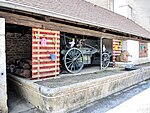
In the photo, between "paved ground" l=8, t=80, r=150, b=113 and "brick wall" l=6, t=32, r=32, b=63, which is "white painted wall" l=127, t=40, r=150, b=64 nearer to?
"paved ground" l=8, t=80, r=150, b=113

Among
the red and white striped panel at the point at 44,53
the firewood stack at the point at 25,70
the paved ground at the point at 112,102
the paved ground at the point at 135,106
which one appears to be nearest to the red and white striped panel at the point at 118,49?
the paved ground at the point at 112,102

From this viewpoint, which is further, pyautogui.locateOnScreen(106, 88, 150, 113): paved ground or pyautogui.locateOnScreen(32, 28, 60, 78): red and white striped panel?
pyautogui.locateOnScreen(32, 28, 60, 78): red and white striped panel

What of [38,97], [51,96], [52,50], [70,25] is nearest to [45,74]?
[52,50]

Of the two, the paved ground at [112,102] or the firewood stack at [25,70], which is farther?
the firewood stack at [25,70]

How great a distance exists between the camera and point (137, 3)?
15703 millimetres

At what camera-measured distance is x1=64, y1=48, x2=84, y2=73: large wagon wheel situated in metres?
6.29

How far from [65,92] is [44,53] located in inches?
66.0

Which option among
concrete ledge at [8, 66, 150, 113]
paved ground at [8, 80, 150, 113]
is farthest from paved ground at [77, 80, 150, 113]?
concrete ledge at [8, 66, 150, 113]

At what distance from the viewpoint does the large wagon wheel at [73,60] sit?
629 centimetres

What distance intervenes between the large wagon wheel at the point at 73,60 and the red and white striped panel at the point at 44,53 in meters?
0.82

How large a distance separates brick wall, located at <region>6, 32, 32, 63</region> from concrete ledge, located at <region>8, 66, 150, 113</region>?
2250 mm

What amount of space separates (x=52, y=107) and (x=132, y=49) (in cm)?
820

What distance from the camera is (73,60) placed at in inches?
250

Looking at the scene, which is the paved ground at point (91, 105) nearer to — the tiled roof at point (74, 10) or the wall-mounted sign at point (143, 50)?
the tiled roof at point (74, 10)
